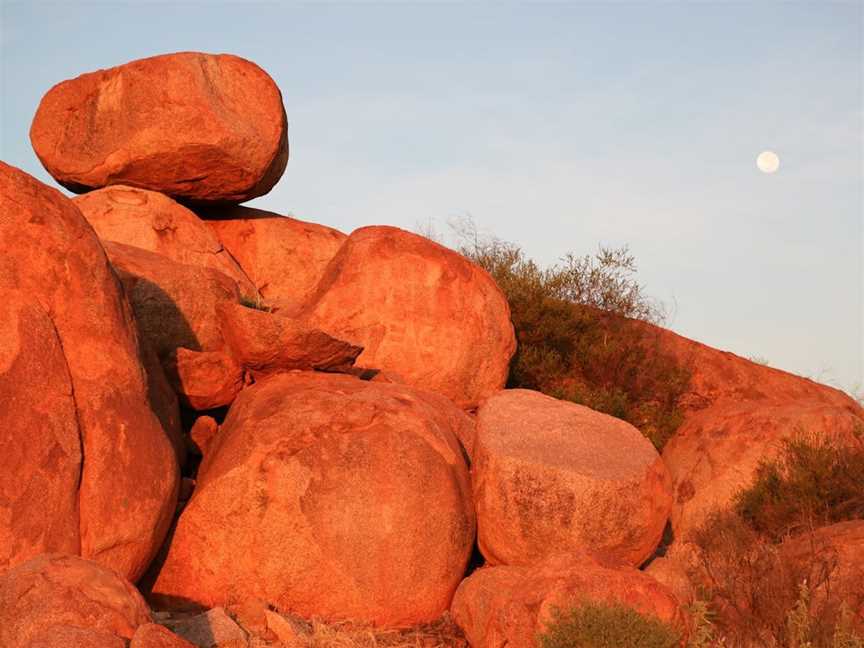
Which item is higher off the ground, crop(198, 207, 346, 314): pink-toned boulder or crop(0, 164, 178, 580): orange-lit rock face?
crop(198, 207, 346, 314): pink-toned boulder

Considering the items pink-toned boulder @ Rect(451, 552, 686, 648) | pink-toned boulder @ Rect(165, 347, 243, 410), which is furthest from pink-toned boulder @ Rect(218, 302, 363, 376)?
pink-toned boulder @ Rect(451, 552, 686, 648)

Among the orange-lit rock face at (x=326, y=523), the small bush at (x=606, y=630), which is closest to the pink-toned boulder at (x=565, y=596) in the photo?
the small bush at (x=606, y=630)

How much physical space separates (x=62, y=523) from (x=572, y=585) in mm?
3333

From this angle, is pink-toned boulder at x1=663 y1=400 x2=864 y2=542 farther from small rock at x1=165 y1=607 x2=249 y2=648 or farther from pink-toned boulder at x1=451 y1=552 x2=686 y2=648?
small rock at x1=165 y1=607 x2=249 y2=648

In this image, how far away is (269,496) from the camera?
848cm

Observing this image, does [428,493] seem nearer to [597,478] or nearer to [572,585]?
[597,478]

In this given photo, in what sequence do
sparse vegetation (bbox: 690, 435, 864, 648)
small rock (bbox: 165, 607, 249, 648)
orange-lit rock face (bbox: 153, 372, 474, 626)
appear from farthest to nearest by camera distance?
1. orange-lit rock face (bbox: 153, 372, 474, 626)
2. sparse vegetation (bbox: 690, 435, 864, 648)
3. small rock (bbox: 165, 607, 249, 648)

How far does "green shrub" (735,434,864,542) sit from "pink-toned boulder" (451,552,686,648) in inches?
152

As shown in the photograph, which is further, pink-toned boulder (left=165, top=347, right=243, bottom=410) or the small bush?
pink-toned boulder (left=165, top=347, right=243, bottom=410)

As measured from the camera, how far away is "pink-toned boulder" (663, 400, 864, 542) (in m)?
11.8

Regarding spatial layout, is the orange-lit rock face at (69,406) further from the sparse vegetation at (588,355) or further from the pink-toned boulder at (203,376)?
the sparse vegetation at (588,355)

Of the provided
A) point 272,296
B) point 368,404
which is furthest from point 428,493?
point 272,296

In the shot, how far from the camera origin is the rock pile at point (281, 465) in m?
7.32

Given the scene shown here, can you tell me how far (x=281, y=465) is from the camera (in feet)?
28.1
